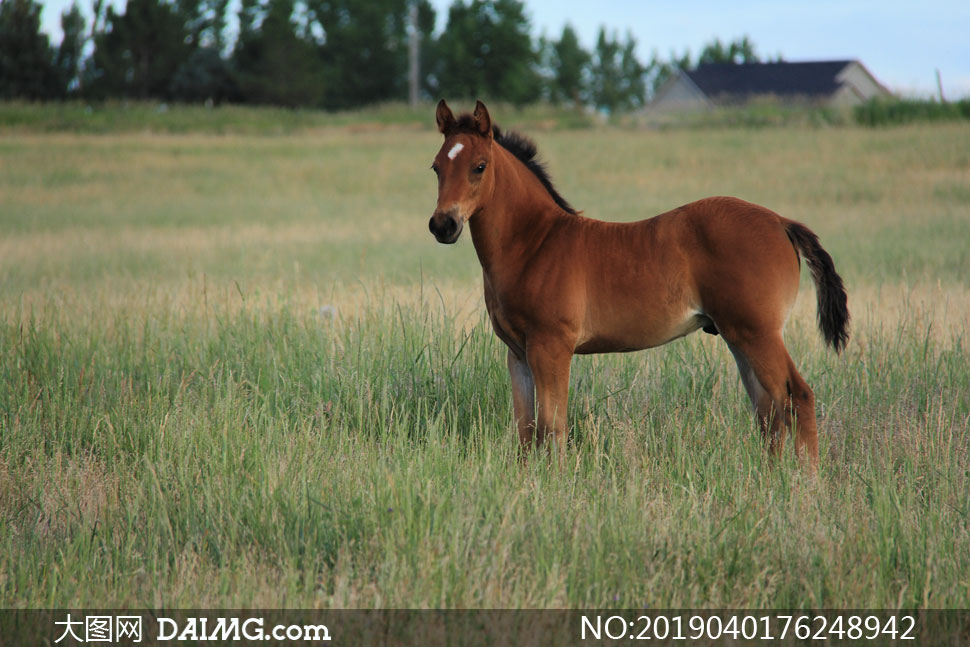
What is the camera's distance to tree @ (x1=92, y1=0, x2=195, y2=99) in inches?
2202

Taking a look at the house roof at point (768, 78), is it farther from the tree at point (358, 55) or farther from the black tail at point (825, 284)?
the black tail at point (825, 284)

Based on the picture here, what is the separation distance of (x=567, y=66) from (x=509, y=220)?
277ft

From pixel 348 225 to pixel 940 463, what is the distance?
16.2 metres

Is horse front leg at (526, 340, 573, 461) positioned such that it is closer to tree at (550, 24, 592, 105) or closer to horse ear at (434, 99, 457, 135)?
horse ear at (434, 99, 457, 135)

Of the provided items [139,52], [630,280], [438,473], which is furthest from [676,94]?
[438,473]

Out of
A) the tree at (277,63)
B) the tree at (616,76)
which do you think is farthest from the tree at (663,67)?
the tree at (277,63)

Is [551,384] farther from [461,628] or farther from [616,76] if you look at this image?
[616,76]

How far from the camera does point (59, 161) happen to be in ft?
92.6

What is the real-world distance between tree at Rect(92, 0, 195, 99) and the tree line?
0.26 feet

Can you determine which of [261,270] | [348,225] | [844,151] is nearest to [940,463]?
[261,270]

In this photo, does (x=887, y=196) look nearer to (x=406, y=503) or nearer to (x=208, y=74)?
(x=406, y=503)

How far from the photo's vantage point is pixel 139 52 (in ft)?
187

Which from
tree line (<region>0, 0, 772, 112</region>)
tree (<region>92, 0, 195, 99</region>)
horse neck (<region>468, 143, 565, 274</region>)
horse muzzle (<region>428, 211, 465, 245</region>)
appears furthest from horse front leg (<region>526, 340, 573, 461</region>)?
tree (<region>92, 0, 195, 99</region>)

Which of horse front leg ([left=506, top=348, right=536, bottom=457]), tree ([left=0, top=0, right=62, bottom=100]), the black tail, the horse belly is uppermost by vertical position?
Answer: tree ([left=0, top=0, right=62, bottom=100])
